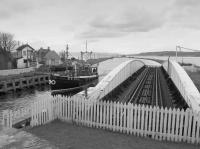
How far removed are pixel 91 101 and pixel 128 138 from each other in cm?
227

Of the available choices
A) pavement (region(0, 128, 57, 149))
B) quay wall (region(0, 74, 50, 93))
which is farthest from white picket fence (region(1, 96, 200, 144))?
quay wall (region(0, 74, 50, 93))

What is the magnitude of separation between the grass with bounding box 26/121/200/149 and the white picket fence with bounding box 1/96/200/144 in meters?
0.34

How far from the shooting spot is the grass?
614 cm

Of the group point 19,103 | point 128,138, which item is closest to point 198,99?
Answer: point 128,138

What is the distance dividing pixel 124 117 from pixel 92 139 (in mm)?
1660

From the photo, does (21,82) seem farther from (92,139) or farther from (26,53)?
(26,53)

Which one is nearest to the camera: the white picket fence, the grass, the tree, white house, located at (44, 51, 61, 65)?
the grass

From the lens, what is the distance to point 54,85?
95.7 ft

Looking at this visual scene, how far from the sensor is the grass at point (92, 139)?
20.1 feet

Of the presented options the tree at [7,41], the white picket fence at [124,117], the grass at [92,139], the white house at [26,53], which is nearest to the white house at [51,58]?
the white house at [26,53]

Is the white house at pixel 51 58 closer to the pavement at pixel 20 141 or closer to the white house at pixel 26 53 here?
the white house at pixel 26 53

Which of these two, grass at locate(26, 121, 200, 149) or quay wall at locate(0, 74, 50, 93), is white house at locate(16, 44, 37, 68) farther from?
grass at locate(26, 121, 200, 149)

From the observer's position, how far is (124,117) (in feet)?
24.8

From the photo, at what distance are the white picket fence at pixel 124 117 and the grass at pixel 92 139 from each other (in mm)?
335
